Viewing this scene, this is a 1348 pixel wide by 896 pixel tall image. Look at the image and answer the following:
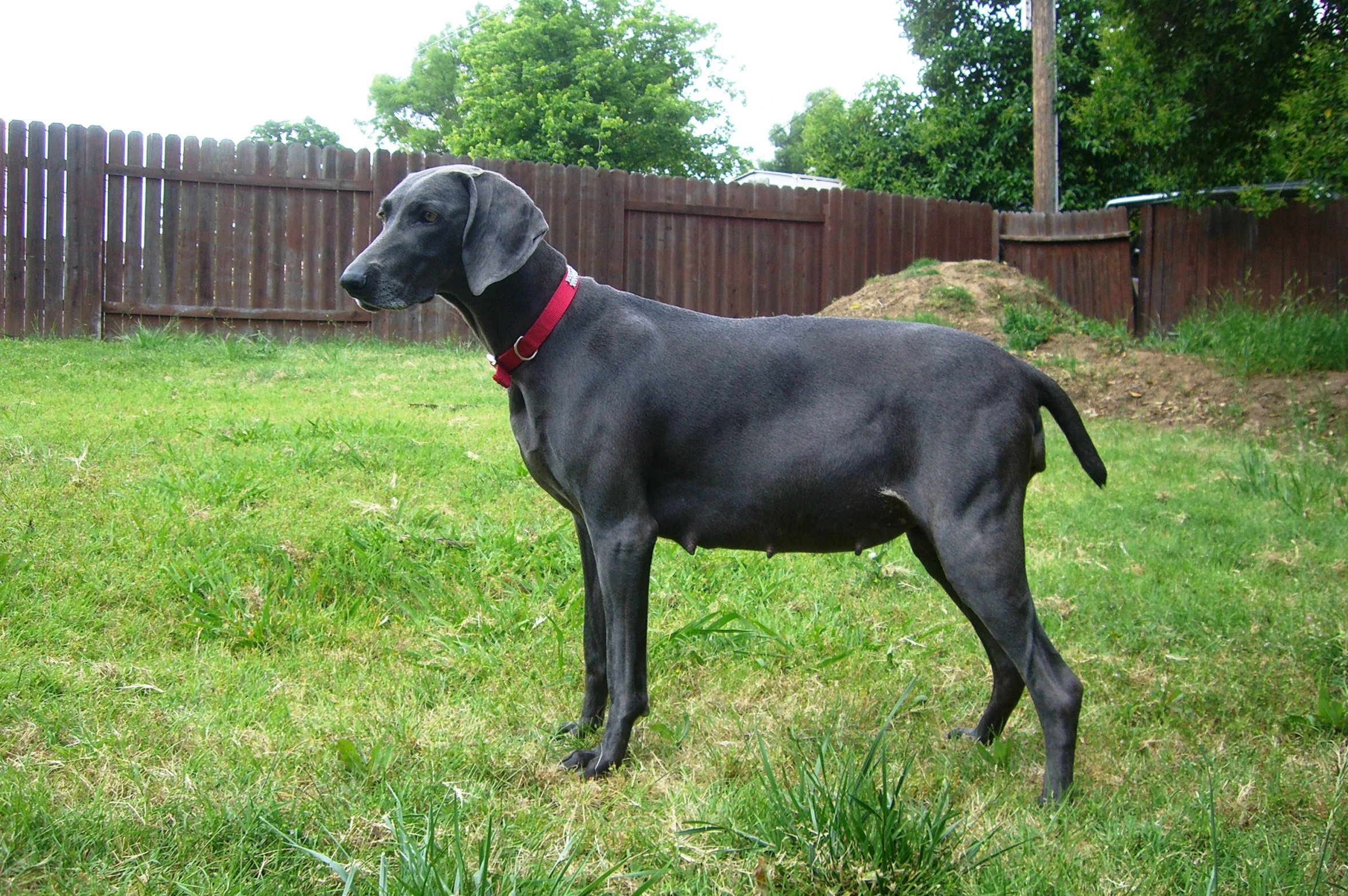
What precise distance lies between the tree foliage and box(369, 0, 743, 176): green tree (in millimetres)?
13972

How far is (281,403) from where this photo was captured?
24.8 feet

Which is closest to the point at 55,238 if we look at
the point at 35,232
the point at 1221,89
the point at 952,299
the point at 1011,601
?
the point at 35,232

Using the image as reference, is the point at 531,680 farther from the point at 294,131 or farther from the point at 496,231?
the point at 294,131

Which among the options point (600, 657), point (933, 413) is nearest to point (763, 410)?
point (933, 413)

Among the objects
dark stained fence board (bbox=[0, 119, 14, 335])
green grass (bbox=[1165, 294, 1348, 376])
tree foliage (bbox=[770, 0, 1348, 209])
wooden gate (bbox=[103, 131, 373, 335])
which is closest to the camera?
tree foliage (bbox=[770, 0, 1348, 209])

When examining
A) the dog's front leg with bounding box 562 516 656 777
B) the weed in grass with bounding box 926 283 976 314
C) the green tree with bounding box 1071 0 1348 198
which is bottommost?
the dog's front leg with bounding box 562 516 656 777

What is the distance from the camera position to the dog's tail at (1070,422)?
309 centimetres

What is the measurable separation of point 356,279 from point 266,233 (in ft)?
32.0

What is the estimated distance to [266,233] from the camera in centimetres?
1170

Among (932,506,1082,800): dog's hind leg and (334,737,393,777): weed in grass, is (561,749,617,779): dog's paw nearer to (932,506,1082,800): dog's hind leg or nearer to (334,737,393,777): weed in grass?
(334,737,393,777): weed in grass

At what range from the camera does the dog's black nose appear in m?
2.89

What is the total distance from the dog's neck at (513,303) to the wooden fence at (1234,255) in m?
11.7

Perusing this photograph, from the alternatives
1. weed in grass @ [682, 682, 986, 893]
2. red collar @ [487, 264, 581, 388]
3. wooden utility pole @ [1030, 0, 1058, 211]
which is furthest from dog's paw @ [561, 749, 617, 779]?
wooden utility pole @ [1030, 0, 1058, 211]

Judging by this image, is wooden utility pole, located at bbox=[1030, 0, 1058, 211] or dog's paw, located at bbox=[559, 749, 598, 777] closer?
dog's paw, located at bbox=[559, 749, 598, 777]
